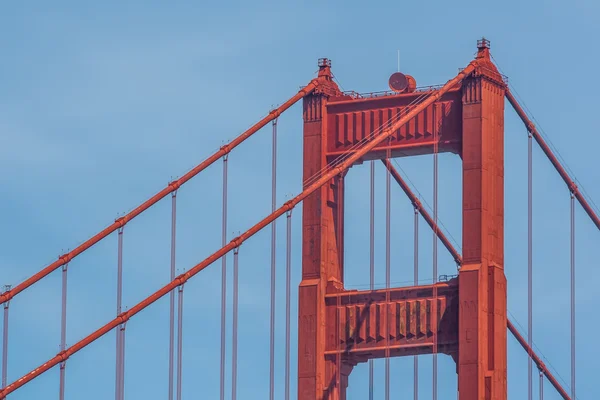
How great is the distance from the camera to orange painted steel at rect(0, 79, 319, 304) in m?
181

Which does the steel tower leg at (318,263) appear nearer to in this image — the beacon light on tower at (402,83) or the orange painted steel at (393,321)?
the orange painted steel at (393,321)

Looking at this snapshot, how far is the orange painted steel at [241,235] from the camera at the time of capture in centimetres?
17812

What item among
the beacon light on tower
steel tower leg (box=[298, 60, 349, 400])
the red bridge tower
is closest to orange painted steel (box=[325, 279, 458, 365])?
the red bridge tower

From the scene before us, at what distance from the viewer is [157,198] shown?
187 meters

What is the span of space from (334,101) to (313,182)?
11.9 ft

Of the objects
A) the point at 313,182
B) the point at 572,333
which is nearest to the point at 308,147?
the point at 313,182

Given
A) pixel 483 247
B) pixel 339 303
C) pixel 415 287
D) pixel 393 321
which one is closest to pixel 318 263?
pixel 339 303

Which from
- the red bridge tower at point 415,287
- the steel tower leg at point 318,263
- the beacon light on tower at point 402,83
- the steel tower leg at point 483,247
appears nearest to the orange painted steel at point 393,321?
the red bridge tower at point 415,287

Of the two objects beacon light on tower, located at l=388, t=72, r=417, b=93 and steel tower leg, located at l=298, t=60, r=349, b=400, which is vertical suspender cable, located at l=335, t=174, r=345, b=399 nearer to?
steel tower leg, located at l=298, t=60, r=349, b=400

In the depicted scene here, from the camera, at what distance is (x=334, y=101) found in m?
189

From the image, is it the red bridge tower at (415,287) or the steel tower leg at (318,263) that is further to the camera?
the steel tower leg at (318,263)

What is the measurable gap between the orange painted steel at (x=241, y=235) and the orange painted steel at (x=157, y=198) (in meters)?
0.06

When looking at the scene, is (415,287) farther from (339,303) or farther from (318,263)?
(318,263)

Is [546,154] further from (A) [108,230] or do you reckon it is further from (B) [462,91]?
(A) [108,230]
